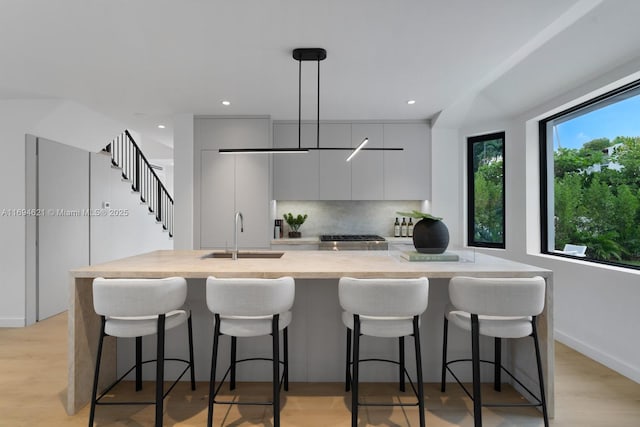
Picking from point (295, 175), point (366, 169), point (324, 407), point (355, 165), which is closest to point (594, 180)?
point (366, 169)

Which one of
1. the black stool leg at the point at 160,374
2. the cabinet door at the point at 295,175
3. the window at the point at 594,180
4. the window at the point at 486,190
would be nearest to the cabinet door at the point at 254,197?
the cabinet door at the point at 295,175

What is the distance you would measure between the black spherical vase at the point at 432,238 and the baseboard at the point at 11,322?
14.6 ft

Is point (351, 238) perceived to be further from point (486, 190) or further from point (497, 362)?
point (497, 362)

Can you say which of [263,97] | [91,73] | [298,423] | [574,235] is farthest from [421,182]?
[91,73]

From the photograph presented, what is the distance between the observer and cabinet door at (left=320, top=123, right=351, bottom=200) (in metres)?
4.75

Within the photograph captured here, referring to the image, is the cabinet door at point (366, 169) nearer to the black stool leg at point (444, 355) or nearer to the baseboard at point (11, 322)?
the black stool leg at point (444, 355)

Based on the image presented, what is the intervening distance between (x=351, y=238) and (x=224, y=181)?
1.87m

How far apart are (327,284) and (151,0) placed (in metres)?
2.15

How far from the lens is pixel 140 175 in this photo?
22.5 feet

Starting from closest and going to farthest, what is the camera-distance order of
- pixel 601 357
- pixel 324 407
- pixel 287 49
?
pixel 324 407 → pixel 287 49 → pixel 601 357

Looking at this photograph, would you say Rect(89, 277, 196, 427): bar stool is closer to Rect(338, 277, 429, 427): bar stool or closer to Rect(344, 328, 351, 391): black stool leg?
Rect(338, 277, 429, 427): bar stool

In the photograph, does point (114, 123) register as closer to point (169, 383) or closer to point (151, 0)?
point (151, 0)

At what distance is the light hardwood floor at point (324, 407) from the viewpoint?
2094 millimetres

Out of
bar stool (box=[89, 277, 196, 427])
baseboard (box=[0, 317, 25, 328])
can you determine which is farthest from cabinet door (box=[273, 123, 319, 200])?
baseboard (box=[0, 317, 25, 328])
